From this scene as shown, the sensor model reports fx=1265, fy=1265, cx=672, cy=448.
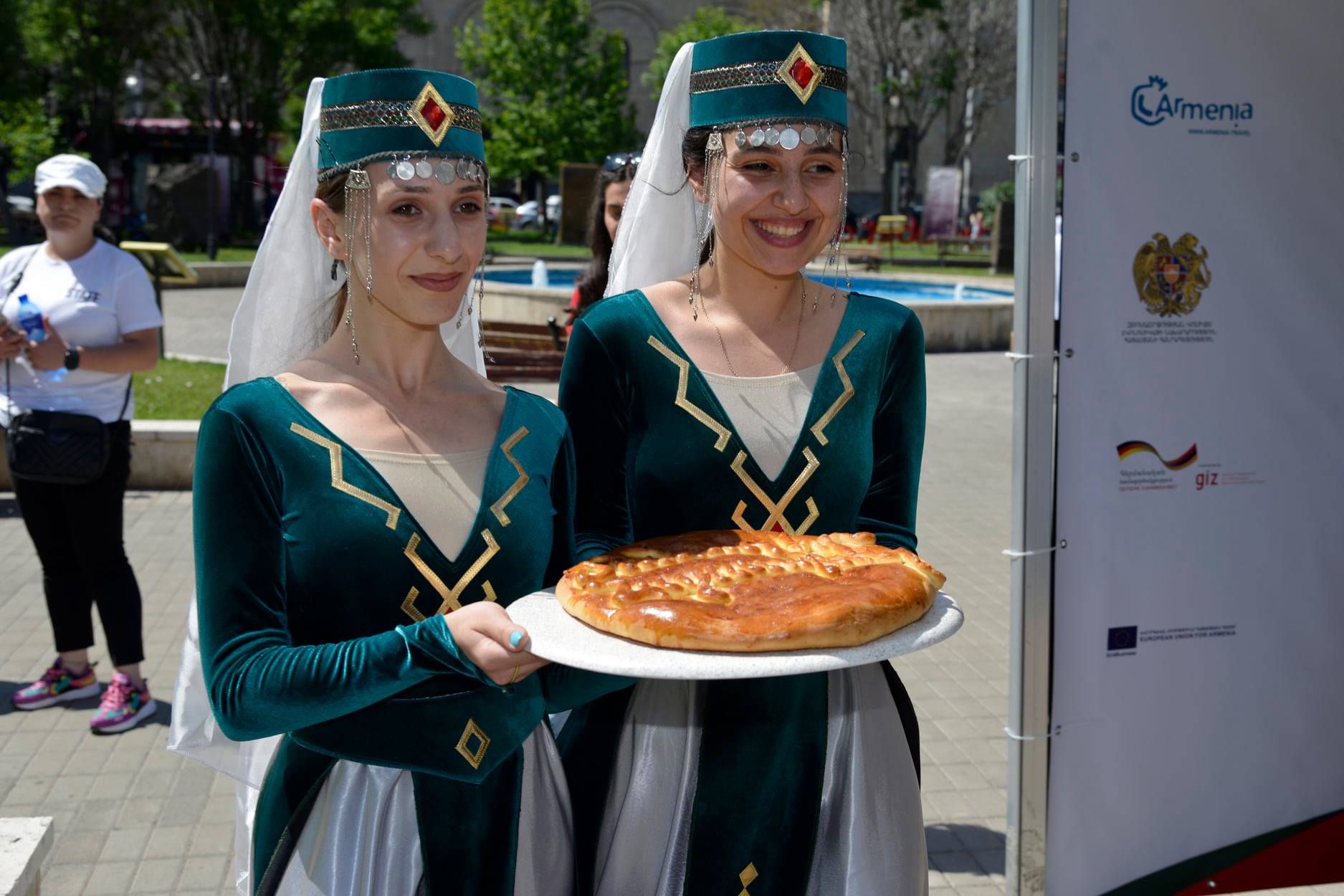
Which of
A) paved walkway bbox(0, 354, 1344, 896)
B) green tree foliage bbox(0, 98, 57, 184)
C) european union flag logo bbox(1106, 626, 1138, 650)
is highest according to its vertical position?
green tree foliage bbox(0, 98, 57, 184)

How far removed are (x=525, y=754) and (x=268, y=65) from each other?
123 feet

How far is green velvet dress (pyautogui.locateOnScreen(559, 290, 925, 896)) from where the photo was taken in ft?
7.73

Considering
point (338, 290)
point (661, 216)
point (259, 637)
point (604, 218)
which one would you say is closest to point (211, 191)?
point (604, 218)

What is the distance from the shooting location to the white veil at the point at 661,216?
9.53ft

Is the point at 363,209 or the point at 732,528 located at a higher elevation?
the point at 363,209

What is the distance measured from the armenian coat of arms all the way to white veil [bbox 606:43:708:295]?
49.3 inches

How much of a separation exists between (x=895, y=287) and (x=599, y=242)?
18914 millimetres

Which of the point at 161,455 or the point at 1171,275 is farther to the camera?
the point at 161,455

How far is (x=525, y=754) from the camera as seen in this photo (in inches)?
87.1

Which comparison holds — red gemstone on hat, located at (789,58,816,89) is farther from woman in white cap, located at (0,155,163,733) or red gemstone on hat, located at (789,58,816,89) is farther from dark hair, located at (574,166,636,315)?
woman in white cap, located at (0,155,163,733)

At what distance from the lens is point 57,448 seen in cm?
512

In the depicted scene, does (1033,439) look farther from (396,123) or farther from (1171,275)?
(396,123)

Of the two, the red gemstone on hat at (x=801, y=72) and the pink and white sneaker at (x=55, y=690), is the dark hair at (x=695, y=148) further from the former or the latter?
the pink and white sneaker at (x=55, y=690)

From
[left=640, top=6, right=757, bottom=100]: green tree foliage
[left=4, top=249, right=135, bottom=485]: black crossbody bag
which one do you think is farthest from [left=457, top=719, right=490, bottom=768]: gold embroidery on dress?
[left=640, top=6, right=757, bottom=100]: green tree foliage
